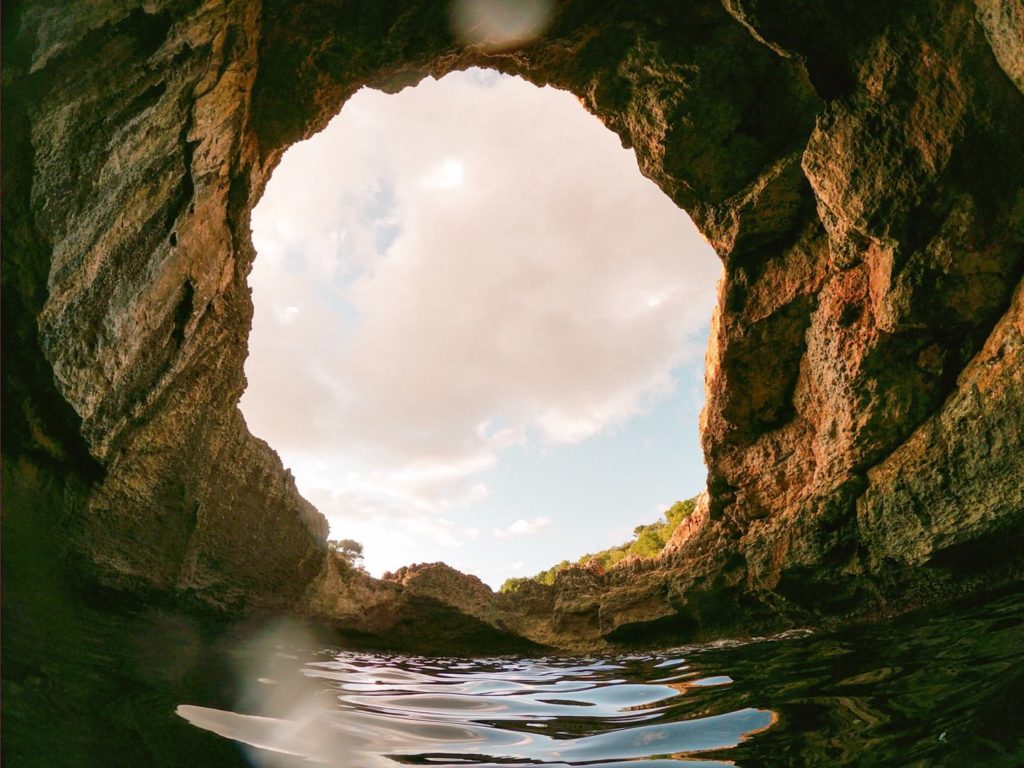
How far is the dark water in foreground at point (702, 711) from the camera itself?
2627 mm

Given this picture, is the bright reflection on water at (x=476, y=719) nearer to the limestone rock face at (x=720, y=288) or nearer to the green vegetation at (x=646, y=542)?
the limestone rock face at (x=720, y=288)

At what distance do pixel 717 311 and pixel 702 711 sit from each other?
777cm

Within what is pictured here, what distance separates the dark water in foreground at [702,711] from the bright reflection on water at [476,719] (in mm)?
15

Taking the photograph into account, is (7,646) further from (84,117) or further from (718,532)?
(718,532)

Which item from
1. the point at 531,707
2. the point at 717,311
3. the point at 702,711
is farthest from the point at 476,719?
the point at 717,311

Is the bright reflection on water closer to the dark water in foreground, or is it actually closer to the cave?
the dark water in foreground

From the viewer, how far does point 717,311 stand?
402 inches

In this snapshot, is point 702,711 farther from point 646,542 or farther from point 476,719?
point 646,542

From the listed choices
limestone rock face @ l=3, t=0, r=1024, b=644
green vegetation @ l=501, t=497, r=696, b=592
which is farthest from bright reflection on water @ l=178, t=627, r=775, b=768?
green vegetation @ l=501, t=497, r=696, b=592

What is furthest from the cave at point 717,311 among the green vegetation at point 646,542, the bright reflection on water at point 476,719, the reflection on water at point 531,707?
the green vegetation at point 646,542

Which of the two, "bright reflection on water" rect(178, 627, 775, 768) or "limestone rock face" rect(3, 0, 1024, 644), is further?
"limestone rock face" rect(3, 0, 1024, 644)

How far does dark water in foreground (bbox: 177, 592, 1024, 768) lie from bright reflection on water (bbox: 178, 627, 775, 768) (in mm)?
15

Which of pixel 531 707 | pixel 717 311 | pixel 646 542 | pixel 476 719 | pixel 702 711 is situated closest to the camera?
pixel 702 711

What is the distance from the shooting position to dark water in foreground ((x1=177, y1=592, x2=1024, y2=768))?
2627 millimetres
